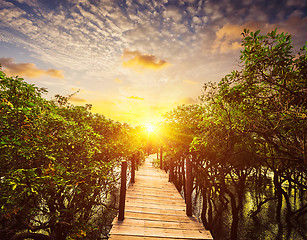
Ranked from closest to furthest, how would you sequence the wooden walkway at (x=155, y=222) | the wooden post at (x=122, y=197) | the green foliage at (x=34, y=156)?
A: the green foliage at (x=34, y=156), the wooden walkway at (x=155, y=222), the wooden post at (x=122, y=197)

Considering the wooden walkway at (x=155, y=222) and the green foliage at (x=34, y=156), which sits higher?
the green foliage at (x=34, y=156)

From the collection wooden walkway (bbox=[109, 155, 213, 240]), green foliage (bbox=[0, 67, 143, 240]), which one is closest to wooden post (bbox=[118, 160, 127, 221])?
wooden walkway (bbox=[109, 155, 213, 240])

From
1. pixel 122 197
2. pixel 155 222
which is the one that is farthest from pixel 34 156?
pixel 155 222

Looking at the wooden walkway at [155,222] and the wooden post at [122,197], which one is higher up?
the wooden post at [122,197]

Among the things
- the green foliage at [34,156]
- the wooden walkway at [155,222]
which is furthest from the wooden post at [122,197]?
the green foliage at [34,156]

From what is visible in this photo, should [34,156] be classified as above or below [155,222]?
above

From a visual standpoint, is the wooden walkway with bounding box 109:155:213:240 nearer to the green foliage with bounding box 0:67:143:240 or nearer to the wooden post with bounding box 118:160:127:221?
the wooden post with bounding box 118:160:127:221

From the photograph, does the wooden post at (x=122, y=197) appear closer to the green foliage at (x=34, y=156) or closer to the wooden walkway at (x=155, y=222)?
the wooden walkway at (x=155, y=222)

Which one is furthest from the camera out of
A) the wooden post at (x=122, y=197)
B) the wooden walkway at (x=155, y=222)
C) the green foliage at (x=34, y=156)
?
the wooden post at (x=122, y=197)

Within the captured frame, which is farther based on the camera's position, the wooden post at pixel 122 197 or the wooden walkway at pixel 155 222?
the wooden post at pixel 122 197

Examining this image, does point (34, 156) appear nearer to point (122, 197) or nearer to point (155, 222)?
point (122, 197)

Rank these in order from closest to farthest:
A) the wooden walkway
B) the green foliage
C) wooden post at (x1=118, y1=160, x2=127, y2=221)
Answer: the green foliage
the wooden walkway
wooden post at (x1=118, y1=160, x2=127, y2=221)

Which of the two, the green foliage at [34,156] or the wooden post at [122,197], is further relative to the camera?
the wooden post at [122,197]

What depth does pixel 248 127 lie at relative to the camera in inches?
236
